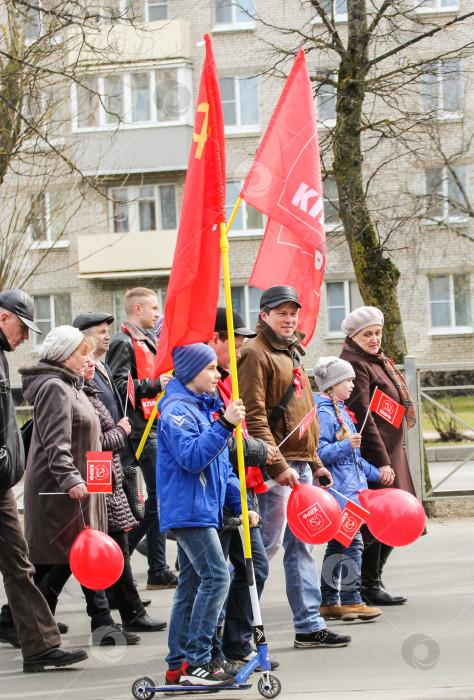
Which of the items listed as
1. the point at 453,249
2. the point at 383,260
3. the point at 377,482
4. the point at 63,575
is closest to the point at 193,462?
the point at 63,575

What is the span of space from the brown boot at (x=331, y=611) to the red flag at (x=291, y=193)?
1.65 metres

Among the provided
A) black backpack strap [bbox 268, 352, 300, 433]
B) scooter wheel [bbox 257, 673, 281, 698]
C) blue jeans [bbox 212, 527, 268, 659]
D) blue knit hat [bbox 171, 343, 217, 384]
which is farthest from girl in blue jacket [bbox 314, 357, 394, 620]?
scooter wheel [bbox 257, 673, 281, 698]

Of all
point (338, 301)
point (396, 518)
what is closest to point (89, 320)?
point (396, 518)

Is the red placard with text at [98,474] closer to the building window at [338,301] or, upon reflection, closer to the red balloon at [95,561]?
the red balloon at [95,561]

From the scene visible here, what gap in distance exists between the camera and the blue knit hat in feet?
16.1

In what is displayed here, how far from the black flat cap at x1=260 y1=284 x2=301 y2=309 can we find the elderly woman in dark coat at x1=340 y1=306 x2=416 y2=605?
99 centimetres

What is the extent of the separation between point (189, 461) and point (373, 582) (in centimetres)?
255

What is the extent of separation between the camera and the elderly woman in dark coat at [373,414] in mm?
6598

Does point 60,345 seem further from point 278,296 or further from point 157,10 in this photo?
point 157,10

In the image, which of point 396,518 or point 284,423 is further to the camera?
point 284,423

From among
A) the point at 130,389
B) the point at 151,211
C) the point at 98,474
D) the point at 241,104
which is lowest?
the point at 98,474

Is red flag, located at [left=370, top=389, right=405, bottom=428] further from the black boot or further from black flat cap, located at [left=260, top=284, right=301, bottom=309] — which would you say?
black flat cap, located at [left=260, top=284, right=301, bottom=309]

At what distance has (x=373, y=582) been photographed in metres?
6.69

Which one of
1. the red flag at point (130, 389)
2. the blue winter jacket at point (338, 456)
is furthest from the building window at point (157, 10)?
the blue winter jacket at point (338, 456)
